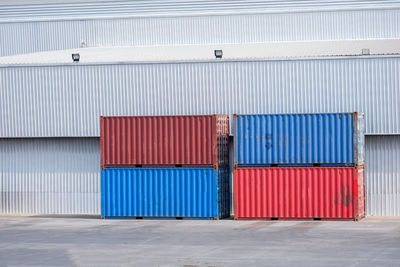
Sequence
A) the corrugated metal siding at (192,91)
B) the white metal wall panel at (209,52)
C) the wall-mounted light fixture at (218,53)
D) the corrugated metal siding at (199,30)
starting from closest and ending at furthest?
the corrugated metal siding at (192,91)
the wall-mounted light fixture at (218,53)
the white metal wall panel at (209,52)
the corrugated metal siding at (199,30)

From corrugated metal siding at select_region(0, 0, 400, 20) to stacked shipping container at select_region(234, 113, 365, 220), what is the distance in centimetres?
1344

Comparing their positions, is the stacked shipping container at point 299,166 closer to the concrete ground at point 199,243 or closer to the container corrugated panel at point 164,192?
the concrete ground at point 199,243

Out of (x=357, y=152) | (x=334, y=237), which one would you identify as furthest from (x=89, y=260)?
(x=357, y=152)

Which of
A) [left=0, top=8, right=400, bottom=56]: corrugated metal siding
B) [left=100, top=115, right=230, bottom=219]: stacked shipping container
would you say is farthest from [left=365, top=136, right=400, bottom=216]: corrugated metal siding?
[left=0, top=8, right=400, bottom=56]: corrugated metal siding

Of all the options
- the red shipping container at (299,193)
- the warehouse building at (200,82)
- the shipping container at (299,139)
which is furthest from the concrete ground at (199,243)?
the warehouse building at (200,82)

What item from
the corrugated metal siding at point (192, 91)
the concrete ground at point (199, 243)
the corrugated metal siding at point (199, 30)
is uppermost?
the corrugated metal siding at point (199, 30)

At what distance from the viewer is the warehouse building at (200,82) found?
35.8 meters

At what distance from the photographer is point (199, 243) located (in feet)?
85.4

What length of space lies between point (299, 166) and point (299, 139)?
112 centimetres

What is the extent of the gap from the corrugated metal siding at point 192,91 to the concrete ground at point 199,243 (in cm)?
543

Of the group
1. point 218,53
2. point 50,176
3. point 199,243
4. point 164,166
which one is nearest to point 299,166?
point 164,166

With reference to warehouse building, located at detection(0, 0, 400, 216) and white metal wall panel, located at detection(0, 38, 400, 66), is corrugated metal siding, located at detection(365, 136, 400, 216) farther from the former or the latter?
white metal wall panel, located at detection(0, 38, 400, 66)

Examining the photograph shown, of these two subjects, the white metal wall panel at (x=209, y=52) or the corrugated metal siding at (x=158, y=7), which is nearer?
the white metal wall panel at (x=209, y=52)

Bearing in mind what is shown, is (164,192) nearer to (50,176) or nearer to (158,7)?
(50,176)
